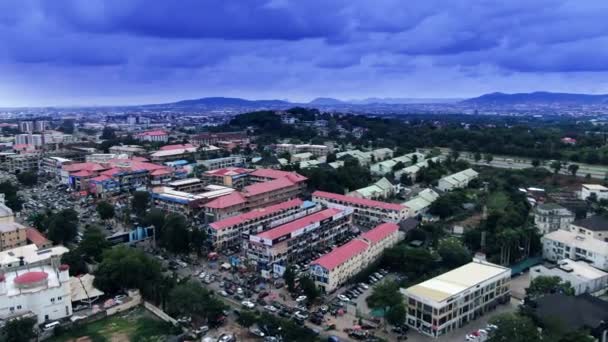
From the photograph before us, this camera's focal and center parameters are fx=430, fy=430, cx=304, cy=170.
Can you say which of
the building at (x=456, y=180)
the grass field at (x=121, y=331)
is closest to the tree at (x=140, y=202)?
the grass field at (x=121, y=331)

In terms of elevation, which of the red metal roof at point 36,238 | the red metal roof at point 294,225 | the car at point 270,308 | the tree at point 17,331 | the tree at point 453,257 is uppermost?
the red metal roof at point 294,225

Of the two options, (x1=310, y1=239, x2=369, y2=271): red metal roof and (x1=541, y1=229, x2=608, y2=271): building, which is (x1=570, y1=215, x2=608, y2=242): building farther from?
(x1=310, y1=239, x2=369, y2=271): red metal roof

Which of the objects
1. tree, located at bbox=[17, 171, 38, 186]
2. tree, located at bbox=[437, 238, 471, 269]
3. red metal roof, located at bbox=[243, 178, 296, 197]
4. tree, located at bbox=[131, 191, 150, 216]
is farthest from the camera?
tree, located at bbox=[17, 171, 38, 186]

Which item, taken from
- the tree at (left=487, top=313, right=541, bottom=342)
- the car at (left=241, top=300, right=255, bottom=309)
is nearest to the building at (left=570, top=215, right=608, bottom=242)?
the tree at (left=487, top=313, right=541, bottom=342)

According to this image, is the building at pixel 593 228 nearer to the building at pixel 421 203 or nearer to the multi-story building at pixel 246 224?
the building at pixel 421 203

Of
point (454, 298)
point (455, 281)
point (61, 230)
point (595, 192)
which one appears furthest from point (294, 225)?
point (595, 192)

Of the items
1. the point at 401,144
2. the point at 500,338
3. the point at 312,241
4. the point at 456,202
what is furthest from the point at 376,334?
the point at 401,144

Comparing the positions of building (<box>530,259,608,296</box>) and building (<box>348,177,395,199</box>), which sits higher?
building (<box>348,177,395,199</box>)
